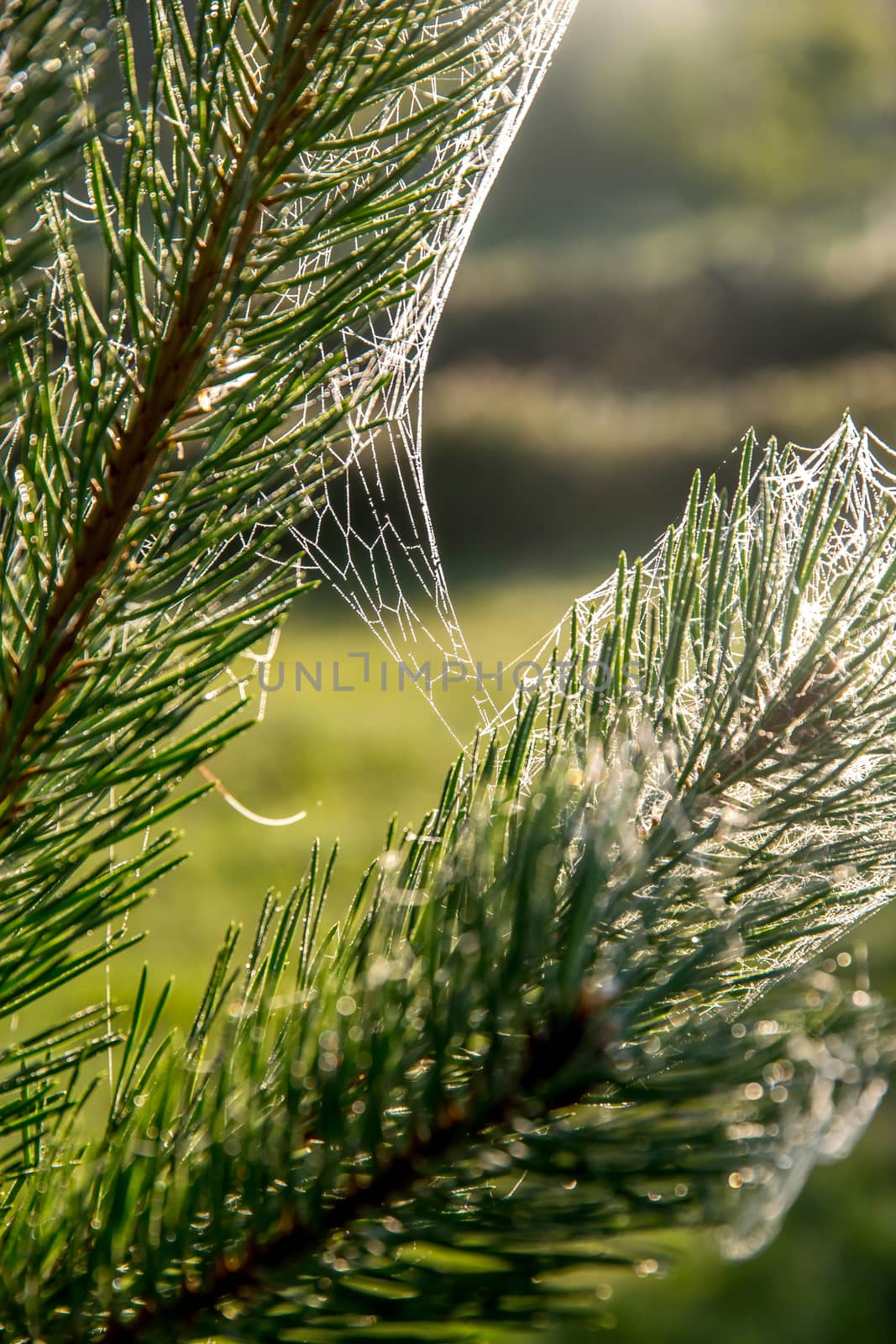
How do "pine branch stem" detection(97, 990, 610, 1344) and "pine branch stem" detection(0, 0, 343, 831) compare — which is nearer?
"pine branch stem" detection(97, 990, 610, 1344)

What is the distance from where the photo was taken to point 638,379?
184 inches

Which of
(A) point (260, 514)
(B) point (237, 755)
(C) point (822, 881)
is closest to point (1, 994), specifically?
(A) point (260, 514)

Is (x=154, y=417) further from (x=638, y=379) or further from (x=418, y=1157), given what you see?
(x=638, y=379)

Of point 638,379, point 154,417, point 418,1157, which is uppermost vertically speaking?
point 638,379

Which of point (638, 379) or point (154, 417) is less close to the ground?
point (638, 379)

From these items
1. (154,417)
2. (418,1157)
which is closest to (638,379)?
(154,417)

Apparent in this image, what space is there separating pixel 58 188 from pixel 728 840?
1.20 ft

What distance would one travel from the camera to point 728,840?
1.50ft

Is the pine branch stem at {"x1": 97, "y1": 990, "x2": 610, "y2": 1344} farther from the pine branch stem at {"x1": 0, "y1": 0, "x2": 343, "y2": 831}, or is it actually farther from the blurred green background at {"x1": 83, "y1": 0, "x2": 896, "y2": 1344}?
the pine branch stem at {"x1": 0, "y1": 0, "x2": 343, "y2": 831}

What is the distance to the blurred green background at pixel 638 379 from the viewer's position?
5.77 feet

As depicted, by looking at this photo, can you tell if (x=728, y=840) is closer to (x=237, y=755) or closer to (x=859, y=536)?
(x=859, y=536)

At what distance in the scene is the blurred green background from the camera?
176 cm

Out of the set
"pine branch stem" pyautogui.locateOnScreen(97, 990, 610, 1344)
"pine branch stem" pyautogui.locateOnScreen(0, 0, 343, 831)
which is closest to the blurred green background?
"pine branch stem" pyautogui.locateOnScreen(97, 990, 610, 1344)

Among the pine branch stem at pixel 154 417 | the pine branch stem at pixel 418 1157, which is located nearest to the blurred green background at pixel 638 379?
the pine branch stem at pixel 418 1157
